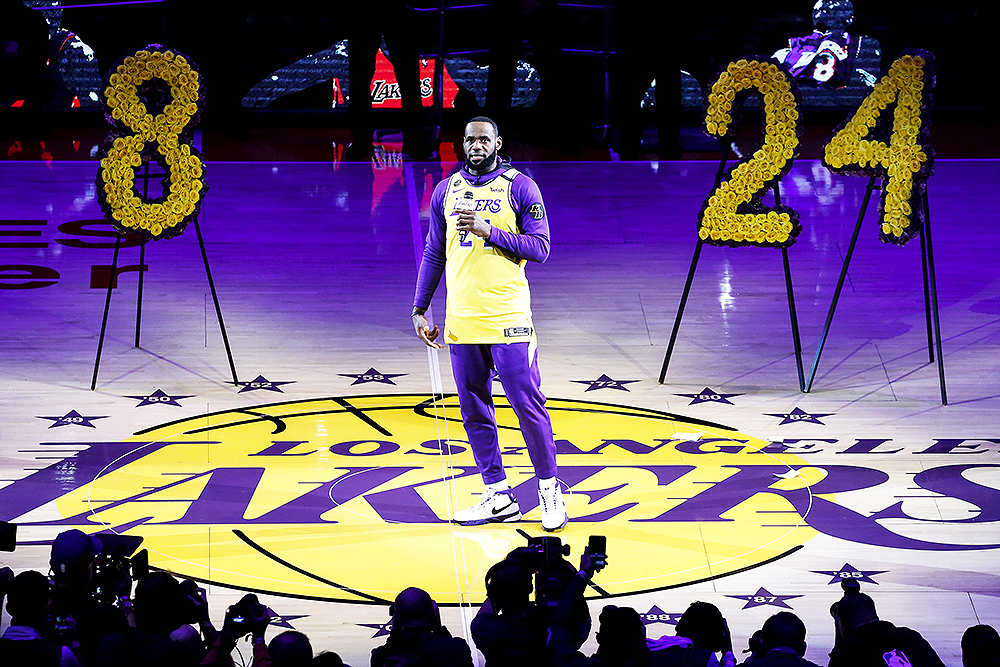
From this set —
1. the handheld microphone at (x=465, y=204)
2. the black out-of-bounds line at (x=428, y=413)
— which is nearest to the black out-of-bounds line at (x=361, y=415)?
the black out-of-bounds line at (x=428, y=413)

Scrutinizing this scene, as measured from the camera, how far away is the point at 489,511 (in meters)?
6.59

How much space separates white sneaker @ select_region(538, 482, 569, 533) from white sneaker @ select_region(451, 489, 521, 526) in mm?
209

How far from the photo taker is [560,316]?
9.70 metres

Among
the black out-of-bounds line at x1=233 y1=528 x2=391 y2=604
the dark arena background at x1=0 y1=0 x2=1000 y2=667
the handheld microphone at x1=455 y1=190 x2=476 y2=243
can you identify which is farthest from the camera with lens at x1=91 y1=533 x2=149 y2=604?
the handheld microphone at x1=455 y1=190 x2=476 y2=243

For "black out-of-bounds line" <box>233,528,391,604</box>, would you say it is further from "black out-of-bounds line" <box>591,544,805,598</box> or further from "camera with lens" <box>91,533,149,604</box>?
"camera with lens" <box>91,533,149,604</box>

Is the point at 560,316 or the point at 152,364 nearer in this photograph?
the point at 152,364

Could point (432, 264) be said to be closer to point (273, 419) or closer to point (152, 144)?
point (273, 419)

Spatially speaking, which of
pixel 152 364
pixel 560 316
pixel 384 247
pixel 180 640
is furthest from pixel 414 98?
pixel 180 640

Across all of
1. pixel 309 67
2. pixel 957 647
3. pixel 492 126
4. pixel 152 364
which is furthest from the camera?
pixel 309 67

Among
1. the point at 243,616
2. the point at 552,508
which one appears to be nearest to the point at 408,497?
the point at 552,508

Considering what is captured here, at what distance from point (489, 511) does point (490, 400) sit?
48cm

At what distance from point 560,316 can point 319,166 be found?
4755 mm

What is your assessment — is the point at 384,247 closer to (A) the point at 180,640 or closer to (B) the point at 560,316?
(B) the point at 560,316

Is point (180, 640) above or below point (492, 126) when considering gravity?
below
